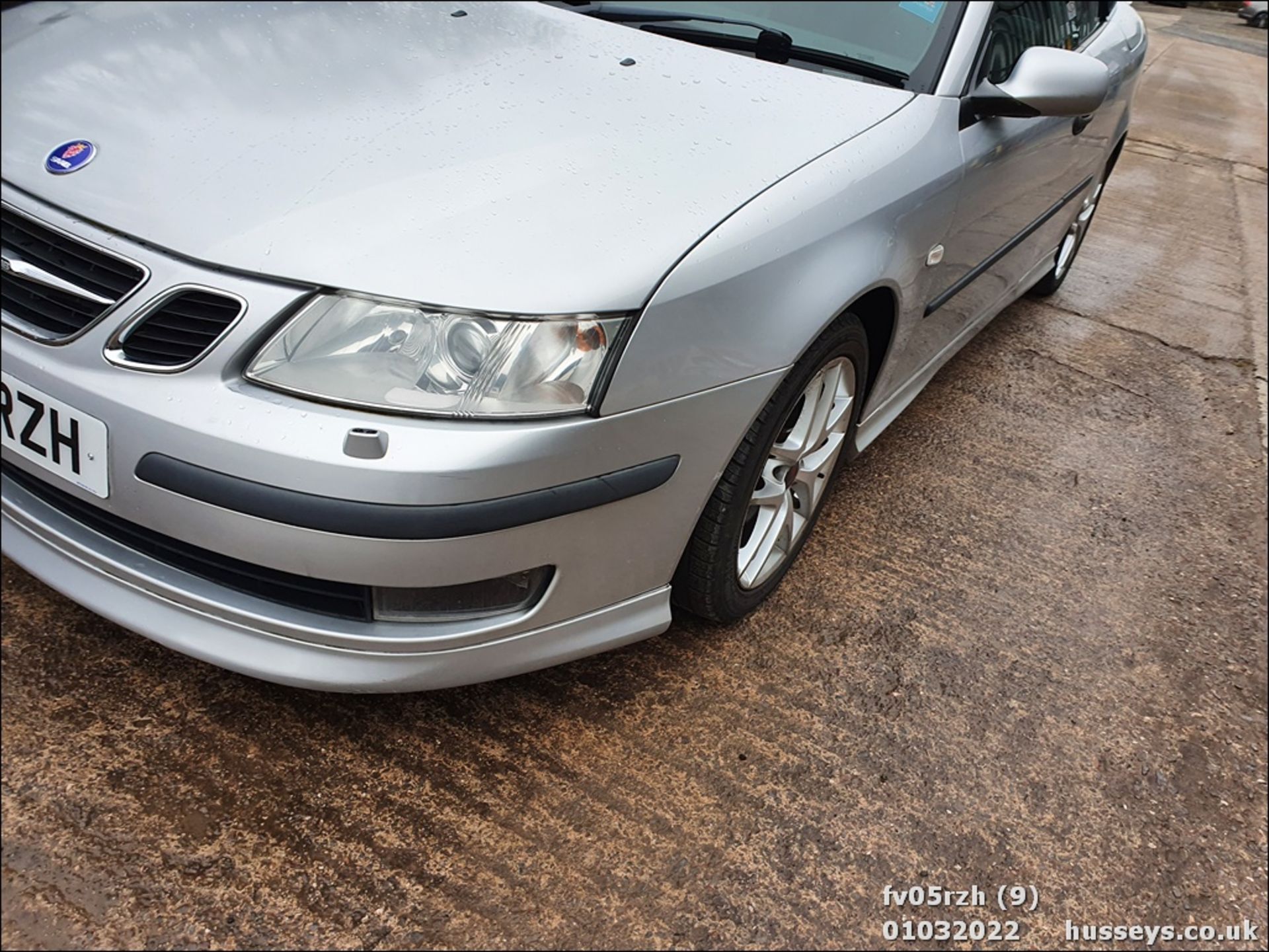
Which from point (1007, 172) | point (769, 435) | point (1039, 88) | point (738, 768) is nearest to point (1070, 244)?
point (1007, 172)

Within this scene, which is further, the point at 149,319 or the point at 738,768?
the point at 738,768

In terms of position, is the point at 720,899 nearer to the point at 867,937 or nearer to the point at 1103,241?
the point at 867,937

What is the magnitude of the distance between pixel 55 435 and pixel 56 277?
228 millimetres

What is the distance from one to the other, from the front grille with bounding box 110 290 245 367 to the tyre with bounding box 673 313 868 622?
2.77 ft

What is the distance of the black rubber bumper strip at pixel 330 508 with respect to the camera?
134cm

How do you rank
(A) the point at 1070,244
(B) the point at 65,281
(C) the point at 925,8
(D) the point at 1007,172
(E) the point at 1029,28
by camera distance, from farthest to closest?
(A) the point at 1070,244 < (E) the point at 1029,28 < (D) the point at 1007,172 < (C) the point at 925,8 < (B) the point at 65,281

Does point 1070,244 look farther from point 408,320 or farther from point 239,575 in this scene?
point 239,575

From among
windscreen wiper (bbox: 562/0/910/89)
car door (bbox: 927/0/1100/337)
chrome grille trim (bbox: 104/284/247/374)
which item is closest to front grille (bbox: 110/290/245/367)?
chrome grille trim (bbox: 104/284/247/374)

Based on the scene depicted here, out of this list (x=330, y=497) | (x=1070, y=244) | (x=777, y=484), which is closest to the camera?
(x=330, y=497)

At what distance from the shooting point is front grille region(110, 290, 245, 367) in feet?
4.55

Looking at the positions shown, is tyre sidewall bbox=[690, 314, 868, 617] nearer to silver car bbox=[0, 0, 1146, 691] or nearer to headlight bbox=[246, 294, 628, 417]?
silver car bbox=[0, 0, 1146, 691]

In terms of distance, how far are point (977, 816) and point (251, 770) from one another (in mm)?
1256

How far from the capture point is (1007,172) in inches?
96.0

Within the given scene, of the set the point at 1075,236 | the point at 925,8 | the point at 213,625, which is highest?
the point at 925,8
